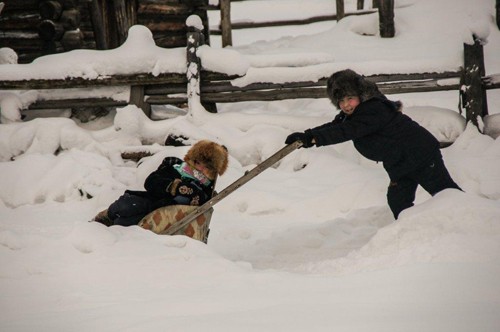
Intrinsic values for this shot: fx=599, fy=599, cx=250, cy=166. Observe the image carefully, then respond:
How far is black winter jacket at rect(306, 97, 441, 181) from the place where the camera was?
426 cm

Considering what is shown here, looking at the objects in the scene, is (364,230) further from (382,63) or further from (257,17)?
(257,17)

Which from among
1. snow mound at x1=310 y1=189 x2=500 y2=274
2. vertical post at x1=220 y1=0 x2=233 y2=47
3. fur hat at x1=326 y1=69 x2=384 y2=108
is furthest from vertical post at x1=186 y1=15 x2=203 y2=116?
snow mound at x1=310 y1=189 x2=500 y2=274

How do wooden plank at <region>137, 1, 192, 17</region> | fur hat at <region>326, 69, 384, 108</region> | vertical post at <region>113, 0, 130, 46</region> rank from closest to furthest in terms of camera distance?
1. fur hat at <region>326, 69, 384, 108</region>
2. vertical post at <region>113, 0, 130, 46</region>
3. wooden plank at <region>137, 1, 192, 17</region>

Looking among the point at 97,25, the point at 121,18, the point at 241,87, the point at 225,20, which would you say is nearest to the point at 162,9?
the point at 121,18

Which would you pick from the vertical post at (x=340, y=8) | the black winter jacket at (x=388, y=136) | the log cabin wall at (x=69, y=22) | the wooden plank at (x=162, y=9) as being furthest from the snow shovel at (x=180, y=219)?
the vertical post at (x=340, y=8)

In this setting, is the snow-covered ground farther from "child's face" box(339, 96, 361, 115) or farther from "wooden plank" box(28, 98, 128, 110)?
"child's face" box(339, 96, 361, 115)

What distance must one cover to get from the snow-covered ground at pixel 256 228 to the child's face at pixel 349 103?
0.85 m

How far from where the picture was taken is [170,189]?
4.24 meters

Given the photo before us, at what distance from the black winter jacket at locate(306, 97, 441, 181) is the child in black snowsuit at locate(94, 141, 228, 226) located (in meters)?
0.80

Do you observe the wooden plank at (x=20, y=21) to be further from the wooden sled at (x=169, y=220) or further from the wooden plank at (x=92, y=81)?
the wooden sled at (x=169, y=220)

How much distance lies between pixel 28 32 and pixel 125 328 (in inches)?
404

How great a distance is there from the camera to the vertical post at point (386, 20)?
36.2 feet

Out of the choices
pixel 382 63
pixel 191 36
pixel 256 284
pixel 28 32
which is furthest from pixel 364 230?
pixel 28 32

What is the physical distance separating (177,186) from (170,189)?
6 centimetres
